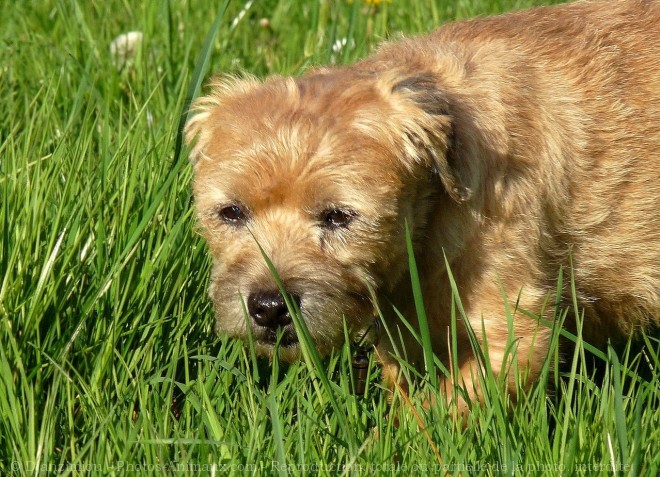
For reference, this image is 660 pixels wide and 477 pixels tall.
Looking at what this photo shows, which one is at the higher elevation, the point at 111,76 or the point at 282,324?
the point at 111,76

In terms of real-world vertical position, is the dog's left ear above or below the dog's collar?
above

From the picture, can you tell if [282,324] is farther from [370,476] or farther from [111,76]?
[111,76]

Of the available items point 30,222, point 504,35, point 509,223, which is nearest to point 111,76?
point 30,222

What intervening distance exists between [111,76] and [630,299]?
246 cm

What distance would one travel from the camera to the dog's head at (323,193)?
9.81ft

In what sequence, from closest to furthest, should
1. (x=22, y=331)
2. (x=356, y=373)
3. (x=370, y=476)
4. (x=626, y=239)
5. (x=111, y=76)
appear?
(x=370, y=476) → (x=22, y=331) → (x=626, y=239) → (x=356, y=373) → (x=111, y=76)

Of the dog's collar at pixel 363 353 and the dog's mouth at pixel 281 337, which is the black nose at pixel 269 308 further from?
the dog's collar at pixel 363 353

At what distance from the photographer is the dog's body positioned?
119 inches

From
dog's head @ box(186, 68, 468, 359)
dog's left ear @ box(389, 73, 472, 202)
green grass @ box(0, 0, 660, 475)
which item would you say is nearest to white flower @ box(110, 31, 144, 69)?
green grass @ box(0, 0, 660, 475)

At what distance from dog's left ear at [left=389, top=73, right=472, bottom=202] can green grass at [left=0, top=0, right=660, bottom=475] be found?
1.99ft

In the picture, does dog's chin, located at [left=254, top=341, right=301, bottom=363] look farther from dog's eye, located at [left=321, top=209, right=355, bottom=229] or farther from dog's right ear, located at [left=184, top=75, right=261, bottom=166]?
dog's right ear, located at [left=184, top=75, right=261, bottom=166]

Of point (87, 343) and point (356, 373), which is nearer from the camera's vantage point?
point (87, 343)

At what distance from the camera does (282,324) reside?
9.74 ft

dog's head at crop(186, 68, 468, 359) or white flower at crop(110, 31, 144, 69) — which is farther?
white flower at crop(110, 31, 144, 69)
